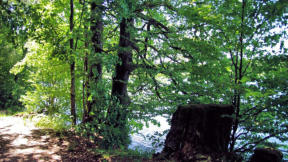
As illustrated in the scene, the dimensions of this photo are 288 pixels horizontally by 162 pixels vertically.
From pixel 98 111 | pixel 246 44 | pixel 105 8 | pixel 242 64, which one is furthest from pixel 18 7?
pixel 242 64

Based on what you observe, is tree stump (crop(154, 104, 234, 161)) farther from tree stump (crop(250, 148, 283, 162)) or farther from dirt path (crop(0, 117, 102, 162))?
dirt path (crop(0, 117, 102, 162))

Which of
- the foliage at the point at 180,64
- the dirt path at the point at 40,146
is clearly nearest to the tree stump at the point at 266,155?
the foliage at the point at 180,64

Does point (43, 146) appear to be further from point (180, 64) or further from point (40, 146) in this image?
point (180, 64)

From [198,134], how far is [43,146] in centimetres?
385

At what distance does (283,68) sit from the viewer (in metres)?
3.39

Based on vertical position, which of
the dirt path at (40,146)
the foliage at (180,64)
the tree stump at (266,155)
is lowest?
the dirt path at (40,146)

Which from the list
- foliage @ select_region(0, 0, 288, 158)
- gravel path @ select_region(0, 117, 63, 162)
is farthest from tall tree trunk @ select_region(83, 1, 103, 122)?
gravel path @ select_region(0, 117, 63, 162)

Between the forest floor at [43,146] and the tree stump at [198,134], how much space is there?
2.93 ft

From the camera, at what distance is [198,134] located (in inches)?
119

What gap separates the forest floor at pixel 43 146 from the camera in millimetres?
4125

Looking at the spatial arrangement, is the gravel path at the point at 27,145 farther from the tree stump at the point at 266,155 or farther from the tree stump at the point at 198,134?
the tree stump at the point at 266,155

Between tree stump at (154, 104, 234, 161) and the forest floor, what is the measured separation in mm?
892

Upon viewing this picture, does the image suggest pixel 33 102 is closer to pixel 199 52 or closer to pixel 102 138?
pixel 102 138

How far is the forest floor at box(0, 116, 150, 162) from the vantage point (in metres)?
4.12
